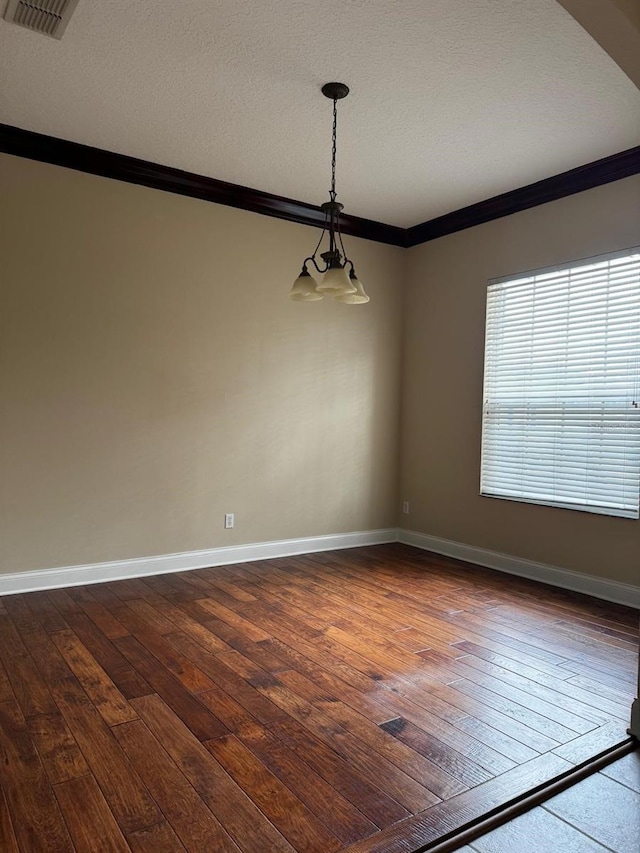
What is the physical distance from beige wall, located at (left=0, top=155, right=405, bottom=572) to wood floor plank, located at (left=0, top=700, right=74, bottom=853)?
6.34 ft

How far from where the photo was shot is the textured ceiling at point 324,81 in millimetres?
2654

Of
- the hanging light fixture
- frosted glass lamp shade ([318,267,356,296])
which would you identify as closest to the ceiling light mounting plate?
the hanging light fixture

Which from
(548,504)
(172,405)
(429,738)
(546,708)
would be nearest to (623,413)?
(548,504)

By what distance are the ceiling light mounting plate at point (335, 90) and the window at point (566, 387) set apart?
208 centimetres

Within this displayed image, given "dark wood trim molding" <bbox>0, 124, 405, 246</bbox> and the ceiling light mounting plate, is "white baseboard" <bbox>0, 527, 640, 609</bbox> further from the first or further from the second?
the ceiling light mounting plate

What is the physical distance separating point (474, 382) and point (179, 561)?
Answer: 9.19 feet

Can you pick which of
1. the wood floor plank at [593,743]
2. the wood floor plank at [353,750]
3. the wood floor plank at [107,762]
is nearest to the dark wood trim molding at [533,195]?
the wood floor plank at [593,743]

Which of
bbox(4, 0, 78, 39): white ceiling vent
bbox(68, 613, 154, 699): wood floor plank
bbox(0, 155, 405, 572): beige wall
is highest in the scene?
bbox(4, 0, 78, 39): white ceiling vent

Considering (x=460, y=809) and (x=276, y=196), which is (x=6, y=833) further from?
(x=276, y=196)

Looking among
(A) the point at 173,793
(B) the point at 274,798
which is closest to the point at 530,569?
(B) the point at 274,798

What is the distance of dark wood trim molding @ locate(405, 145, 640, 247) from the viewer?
3.93 m

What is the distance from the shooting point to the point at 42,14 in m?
2.62

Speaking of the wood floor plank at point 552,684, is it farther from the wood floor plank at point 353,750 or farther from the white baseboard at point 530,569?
the white baseboard at point 530,569

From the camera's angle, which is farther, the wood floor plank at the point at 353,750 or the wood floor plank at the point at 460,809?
the wood floor plank at the point at 353,750
